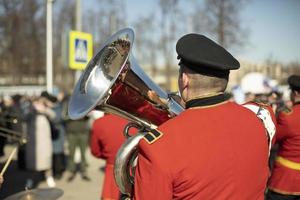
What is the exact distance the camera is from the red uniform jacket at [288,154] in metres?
3.98

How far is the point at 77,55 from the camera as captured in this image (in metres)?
8.91

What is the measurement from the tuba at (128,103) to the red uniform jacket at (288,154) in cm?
196

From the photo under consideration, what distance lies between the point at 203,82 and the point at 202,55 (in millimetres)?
115

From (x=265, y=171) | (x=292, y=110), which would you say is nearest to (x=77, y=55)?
(x=292, y=110)

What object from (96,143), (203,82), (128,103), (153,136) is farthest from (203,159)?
(96,143)

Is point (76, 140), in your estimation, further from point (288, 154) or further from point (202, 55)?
point (202, 55)

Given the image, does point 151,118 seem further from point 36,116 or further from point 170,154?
point 36,116

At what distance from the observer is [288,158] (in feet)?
13.4

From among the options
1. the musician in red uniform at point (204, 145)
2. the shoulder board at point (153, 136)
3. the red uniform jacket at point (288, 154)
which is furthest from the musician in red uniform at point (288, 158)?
the shoulder board at point (153, 136)

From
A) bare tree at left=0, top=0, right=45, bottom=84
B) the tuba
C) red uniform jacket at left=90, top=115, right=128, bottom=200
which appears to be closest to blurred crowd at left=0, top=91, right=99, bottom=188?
red uniform jacket at left=90, top=115, right=128, bottom=200

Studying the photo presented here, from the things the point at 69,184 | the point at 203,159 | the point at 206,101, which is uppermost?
the point at 206,101

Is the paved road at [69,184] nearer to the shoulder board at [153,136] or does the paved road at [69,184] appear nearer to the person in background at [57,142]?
the person in background at [57,142]

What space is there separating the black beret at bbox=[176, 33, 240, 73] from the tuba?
0.48 m

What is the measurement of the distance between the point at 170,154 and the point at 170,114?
66 centimetres
